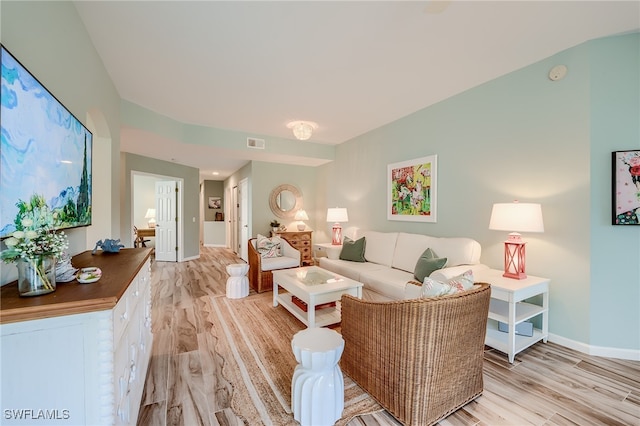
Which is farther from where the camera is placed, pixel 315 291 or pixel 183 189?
pixel 183 189

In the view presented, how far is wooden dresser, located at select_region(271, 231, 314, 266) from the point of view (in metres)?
5.17

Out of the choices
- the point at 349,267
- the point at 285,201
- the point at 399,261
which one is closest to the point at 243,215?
the point at 285,201

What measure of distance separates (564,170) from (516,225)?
0.73 meters

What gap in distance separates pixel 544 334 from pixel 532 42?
2662 millimetres

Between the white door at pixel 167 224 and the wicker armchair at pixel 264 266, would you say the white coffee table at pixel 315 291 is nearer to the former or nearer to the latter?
the wicker armchair at pixel 264 266

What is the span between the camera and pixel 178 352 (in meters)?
2.29

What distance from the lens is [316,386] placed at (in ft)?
4.85

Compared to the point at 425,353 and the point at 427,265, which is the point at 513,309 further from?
the point at 425,353

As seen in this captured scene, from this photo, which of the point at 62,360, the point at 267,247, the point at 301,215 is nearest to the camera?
the point at 62,360

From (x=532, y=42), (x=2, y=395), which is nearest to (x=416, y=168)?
(x=532, y=42)

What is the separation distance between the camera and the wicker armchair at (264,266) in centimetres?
396

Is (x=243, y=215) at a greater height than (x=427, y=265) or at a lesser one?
greater

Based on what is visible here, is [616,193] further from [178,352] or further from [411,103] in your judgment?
[178,352]

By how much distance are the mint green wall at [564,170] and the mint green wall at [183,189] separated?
5706 mm
